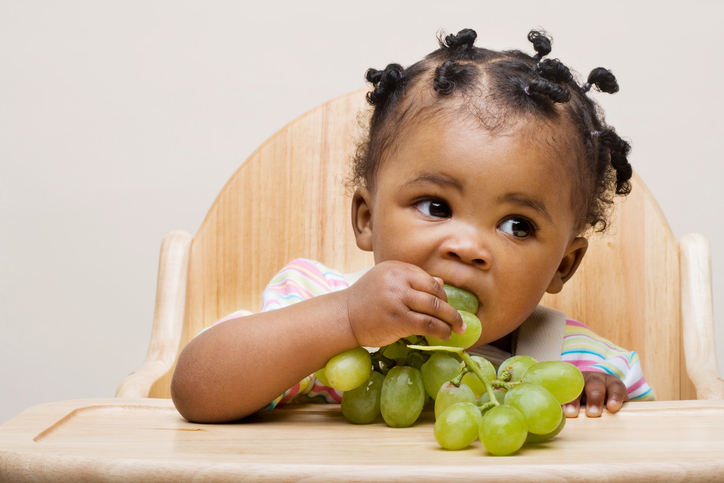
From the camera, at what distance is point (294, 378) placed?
72cm

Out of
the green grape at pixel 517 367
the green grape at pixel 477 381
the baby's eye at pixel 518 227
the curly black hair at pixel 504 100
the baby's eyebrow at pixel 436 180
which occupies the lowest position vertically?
the green grape at pixel 477 381

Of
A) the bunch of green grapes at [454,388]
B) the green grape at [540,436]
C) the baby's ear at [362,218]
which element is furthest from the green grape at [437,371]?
the baby's ear at [362,218]

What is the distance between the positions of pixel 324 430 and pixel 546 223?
0.39m

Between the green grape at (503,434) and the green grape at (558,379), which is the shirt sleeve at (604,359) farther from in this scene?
the green grape at (503,434)

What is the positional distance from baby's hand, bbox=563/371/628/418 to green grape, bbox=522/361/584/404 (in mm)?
118

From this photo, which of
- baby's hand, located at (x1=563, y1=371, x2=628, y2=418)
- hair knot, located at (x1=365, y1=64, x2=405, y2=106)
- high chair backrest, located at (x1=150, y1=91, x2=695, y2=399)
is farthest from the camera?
high chair backrest, located at (x1=150, y1=91, x2=695, y2=399)

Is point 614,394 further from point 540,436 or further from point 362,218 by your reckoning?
point 362,218

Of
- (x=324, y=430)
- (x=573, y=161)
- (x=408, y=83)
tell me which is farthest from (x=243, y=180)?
(x=324, y=430)

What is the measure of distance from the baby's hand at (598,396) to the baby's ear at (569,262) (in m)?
0.20

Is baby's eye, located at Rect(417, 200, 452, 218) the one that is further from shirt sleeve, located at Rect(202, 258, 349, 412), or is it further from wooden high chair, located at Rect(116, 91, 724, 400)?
wooden high chair, located at Rect(116, 91, 724, 400)

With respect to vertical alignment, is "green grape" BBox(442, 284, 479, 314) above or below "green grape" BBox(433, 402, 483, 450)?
above

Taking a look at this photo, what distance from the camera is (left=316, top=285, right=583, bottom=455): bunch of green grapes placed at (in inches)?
21.2

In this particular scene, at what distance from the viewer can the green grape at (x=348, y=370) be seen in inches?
26.3

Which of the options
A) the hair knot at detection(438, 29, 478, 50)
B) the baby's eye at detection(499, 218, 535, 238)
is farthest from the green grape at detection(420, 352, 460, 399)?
the hair knot at detection(438, 29, 478, 50)
